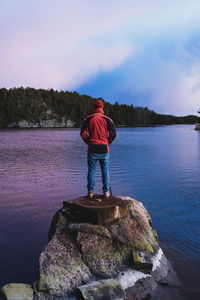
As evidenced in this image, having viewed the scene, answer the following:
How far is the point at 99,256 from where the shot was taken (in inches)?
258

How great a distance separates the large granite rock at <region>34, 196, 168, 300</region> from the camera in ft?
19.4

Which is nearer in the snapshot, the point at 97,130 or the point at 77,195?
the point at 97,130

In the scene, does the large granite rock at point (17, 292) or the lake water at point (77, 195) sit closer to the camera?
the large granite rock at point (17, 292)

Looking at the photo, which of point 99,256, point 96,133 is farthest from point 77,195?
point 99,256

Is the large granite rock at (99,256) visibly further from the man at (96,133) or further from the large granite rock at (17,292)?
the man at (96,133)

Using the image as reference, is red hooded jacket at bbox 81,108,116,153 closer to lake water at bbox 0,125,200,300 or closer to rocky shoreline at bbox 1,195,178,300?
rocky shoreline at bbox 1,195,178,300

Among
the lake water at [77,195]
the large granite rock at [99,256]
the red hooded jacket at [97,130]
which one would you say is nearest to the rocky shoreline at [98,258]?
the large granite rock at [99,256]

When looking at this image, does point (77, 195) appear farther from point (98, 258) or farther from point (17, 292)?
point (17, 292)

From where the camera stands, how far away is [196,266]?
311 inches

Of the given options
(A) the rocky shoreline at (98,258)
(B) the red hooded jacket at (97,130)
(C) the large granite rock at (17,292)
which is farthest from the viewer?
(B) the red hooded jacket at (97,130)

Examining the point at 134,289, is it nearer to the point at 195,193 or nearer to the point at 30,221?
the point at 30,221

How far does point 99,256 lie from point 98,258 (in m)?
0.06

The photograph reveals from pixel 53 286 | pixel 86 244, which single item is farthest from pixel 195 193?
pixel 53 286

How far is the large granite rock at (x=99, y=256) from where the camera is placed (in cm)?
591
